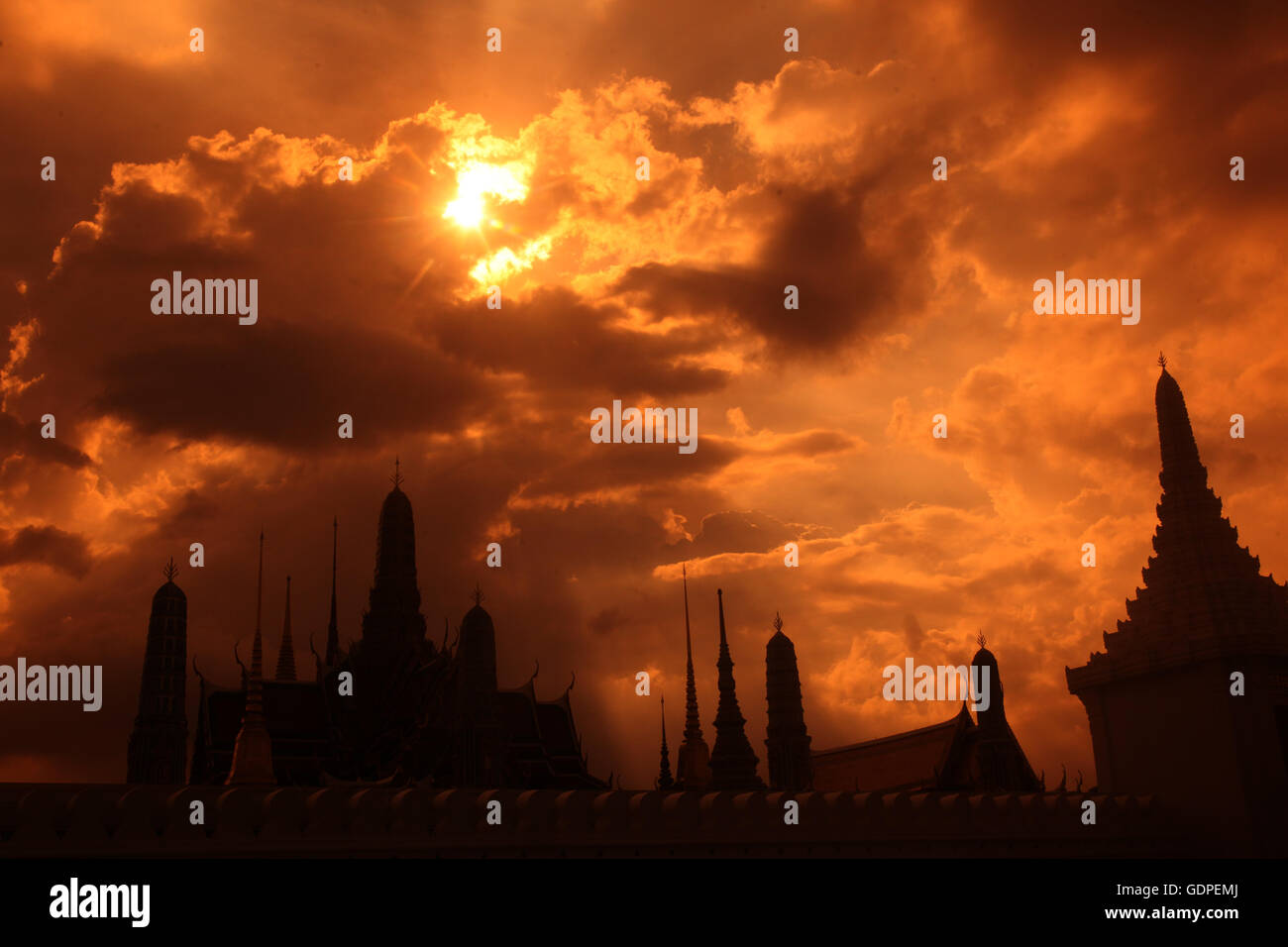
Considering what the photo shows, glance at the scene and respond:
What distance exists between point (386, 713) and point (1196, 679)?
4114 cm

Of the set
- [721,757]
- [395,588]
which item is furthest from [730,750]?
[395,588]

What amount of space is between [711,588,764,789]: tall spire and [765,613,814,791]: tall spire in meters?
1.06

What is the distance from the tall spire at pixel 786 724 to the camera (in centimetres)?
6500

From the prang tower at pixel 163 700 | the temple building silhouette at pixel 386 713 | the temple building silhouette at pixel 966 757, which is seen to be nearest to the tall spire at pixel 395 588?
the temple building silhouette at pixel 386 713

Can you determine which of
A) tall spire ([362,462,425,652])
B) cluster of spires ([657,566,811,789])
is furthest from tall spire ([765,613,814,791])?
tall spire ([362,462,425,652])

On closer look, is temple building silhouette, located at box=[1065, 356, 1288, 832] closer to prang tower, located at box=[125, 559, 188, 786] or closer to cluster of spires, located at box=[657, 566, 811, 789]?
cluster of spires, located at box=[657, 566, 811, 789]

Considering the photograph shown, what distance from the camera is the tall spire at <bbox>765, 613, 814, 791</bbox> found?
65.0m

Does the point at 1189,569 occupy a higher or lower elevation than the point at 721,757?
higher

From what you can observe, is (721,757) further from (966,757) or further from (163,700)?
(163,700)

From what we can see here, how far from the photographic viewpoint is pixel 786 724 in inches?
2589

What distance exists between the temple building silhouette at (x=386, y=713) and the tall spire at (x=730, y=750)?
8.67m
